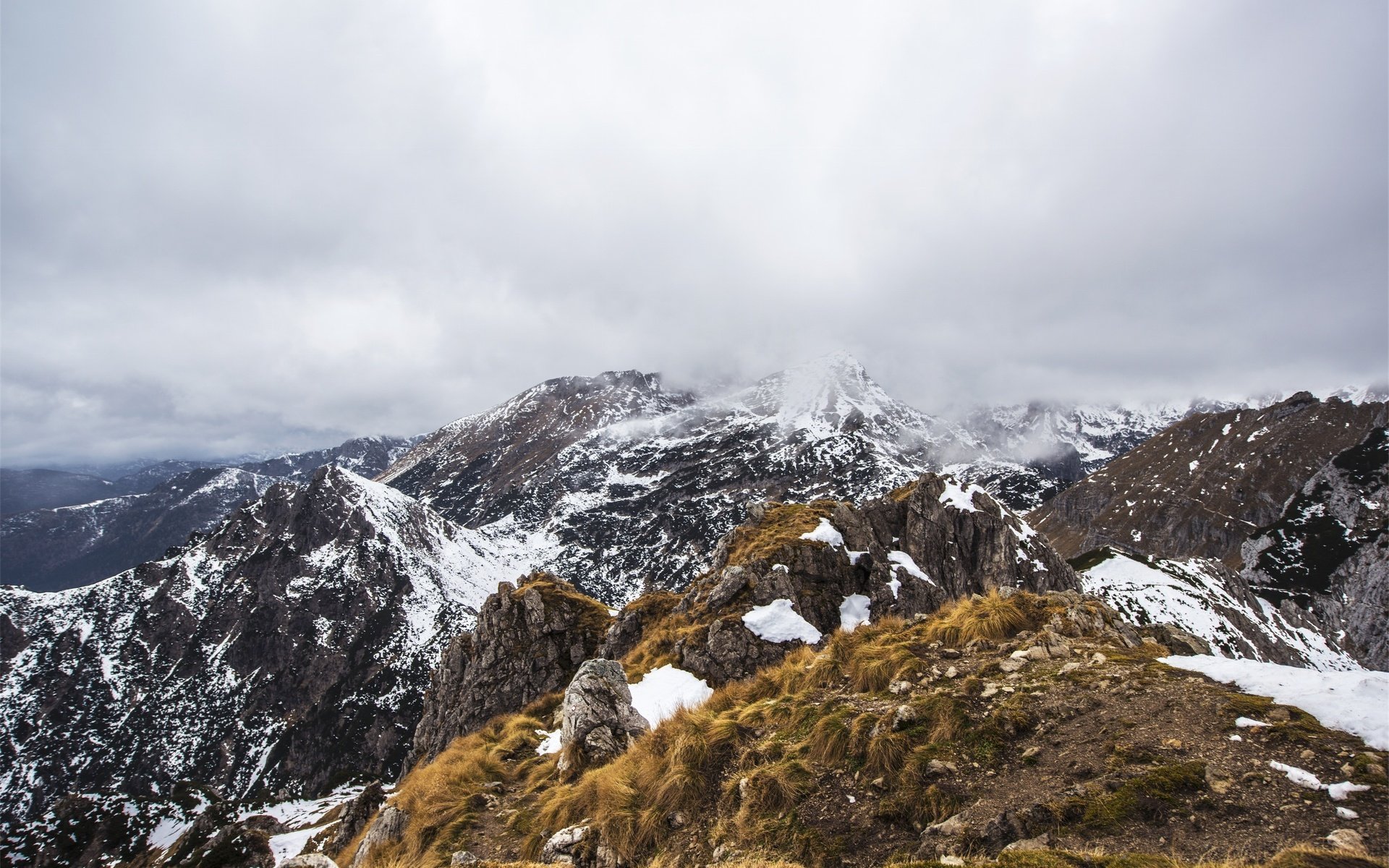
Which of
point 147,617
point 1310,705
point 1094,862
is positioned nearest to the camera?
point 1094,862

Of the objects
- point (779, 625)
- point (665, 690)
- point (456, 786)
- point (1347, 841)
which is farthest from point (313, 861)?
point (779, 625)

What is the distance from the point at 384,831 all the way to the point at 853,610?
22.8 metres

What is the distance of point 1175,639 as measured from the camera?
13094mm

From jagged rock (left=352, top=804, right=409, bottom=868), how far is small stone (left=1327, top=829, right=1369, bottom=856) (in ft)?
43.5

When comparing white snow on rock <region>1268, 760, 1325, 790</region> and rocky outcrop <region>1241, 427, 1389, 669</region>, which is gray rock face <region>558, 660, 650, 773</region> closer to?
white snow on rock <region>1268, 760, 1325, 790</region>

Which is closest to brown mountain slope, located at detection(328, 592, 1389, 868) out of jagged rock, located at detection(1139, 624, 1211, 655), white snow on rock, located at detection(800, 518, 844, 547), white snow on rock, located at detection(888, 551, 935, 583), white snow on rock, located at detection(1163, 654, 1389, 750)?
white snow on rock, located at detection(1163, 654, 1389, 750)

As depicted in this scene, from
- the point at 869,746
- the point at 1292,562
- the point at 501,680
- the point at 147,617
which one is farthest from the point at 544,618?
the point at 147,617

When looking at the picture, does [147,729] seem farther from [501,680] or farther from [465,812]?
[465,812]

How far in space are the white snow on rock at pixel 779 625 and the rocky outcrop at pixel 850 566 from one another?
0.30m

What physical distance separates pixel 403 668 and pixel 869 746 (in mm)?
213143

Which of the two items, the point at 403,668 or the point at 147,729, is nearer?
the point at 147,729

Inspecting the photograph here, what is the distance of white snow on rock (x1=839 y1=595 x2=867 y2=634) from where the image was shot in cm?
2728

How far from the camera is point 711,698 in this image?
12.1 m

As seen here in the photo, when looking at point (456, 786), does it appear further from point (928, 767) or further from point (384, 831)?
point (928, 767)
